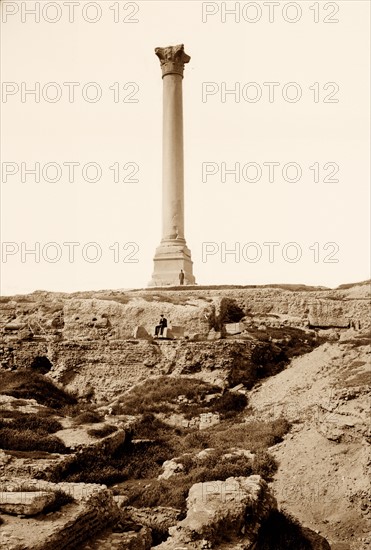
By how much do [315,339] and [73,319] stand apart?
810 centimetres

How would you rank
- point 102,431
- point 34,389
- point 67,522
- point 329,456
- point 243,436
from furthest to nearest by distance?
point 34,389
point 243,436
point 102,431
point 329,456
point 67,522

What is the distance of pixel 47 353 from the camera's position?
17578 millimetres

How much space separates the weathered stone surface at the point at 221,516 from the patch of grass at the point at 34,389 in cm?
768

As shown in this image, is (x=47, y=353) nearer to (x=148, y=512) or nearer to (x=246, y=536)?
(x=148, y=512)

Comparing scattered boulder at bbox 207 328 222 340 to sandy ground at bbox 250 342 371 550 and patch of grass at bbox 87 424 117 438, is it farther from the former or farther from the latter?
patch of grass at bbox 87 424 117 438

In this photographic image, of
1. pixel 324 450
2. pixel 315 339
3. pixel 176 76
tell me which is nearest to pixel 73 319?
pixel 315 339

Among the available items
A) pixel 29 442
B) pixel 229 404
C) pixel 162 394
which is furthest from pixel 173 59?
pixel 29 442

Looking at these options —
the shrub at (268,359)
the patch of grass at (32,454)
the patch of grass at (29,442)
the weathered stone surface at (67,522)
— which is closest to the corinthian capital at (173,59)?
the shrub at (268,359)

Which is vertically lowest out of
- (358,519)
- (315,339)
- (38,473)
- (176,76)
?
(358,519)

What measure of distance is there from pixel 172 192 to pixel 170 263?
3.55 metres

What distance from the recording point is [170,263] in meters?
27.3

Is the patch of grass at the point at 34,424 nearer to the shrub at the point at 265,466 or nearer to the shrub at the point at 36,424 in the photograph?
the shrub at the point at 36,424

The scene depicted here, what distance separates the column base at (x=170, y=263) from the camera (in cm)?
2691

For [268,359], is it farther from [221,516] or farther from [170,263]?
[170,263]
